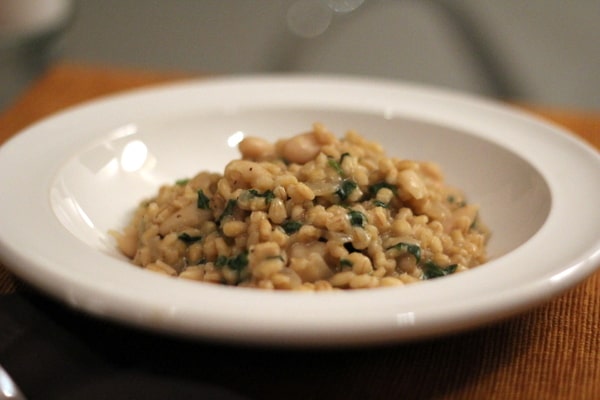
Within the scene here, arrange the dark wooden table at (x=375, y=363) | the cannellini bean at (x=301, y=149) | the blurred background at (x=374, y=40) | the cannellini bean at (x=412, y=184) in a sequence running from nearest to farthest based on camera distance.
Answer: the dark wooden table at (x=375, y=363)
the cannellini bean at (x=412, y=184)
the cannellini bean at (x=301, y=149)
the blurred background at (x=374, y=40)

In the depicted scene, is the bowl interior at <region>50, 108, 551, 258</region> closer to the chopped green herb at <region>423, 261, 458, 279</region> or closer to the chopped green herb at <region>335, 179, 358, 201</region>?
the chopped green herb at <region>423, 261, 458, 279</region>

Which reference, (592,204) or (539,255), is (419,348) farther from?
(592,204)

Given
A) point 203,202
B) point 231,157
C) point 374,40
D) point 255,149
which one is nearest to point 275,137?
point 231,157

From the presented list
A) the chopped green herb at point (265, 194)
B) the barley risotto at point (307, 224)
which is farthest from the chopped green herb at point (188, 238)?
the chopped green herb at point (265, 194)

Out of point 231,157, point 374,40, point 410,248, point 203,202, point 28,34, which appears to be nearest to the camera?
point 410,248

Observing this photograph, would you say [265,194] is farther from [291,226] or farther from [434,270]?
[434,270]

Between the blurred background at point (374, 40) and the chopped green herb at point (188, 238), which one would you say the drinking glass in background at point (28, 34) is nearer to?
the blurred background at point (374, 40)

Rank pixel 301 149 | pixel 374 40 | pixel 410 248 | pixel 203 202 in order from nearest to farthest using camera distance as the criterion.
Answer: pixel 410 248
pixel 203 202
pixel 301 149
pixel 374 40
